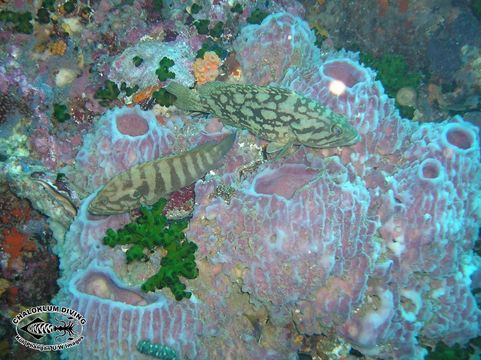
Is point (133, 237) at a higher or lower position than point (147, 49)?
lower

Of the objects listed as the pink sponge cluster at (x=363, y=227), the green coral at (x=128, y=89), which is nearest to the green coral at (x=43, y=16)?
the green coral at (x=128, y=89)

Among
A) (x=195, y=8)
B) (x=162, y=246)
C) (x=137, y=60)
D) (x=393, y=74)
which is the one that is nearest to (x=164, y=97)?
(x=137, y=60)

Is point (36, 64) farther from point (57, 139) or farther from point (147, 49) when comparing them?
point (147, 49)

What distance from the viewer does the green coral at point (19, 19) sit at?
551cm

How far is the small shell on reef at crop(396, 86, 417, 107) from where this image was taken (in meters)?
8.59

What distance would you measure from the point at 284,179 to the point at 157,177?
1687mm

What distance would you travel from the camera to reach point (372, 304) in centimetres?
438

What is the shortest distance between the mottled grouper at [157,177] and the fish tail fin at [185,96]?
2.63ft

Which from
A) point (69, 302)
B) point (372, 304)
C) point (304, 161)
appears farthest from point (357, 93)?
point (69, 302)

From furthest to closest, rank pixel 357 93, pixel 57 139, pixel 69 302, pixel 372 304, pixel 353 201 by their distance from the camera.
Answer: pixel 57 139
pixel 357 93
pixel 372 304
pixel 353 201
pixel 69 302

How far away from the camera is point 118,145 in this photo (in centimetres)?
463

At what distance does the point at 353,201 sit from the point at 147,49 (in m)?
4.17

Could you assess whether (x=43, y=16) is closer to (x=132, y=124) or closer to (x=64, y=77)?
(x=64, y=77)

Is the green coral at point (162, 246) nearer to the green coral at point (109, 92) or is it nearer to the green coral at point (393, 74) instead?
the green coral at point (109, 92)
